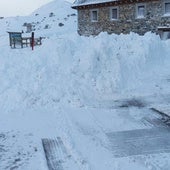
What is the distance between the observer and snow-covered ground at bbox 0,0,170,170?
5.88 m

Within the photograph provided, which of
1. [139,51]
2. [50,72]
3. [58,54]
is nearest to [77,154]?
[50,72]

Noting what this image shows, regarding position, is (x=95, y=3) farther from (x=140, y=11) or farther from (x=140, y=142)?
(x=140, y=142)

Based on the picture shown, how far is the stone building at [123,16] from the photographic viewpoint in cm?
2416

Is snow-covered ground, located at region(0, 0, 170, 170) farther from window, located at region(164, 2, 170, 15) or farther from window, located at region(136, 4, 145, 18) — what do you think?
window, located at region(136, 4, 145, 18)

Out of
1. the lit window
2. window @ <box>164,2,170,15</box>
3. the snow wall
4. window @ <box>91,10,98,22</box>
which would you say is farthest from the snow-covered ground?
window @ <box>91,10,98,22</box>

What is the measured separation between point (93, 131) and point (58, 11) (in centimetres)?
4966

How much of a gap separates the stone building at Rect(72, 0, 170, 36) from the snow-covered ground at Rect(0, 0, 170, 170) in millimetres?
9069

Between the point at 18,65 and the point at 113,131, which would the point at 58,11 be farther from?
the point at 113,131

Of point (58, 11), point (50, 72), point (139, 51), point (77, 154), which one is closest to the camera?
point (77, 154)

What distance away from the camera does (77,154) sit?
19.4ft

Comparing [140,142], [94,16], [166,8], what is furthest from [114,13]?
[140,142]

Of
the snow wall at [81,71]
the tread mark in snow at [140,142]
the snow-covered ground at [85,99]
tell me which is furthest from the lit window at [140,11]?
the tread mark in snow at [140,142]

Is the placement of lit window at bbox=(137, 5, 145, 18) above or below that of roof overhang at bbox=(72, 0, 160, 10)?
below

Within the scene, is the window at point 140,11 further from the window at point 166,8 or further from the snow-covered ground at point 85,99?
the snow-covered ground at point 85,99
